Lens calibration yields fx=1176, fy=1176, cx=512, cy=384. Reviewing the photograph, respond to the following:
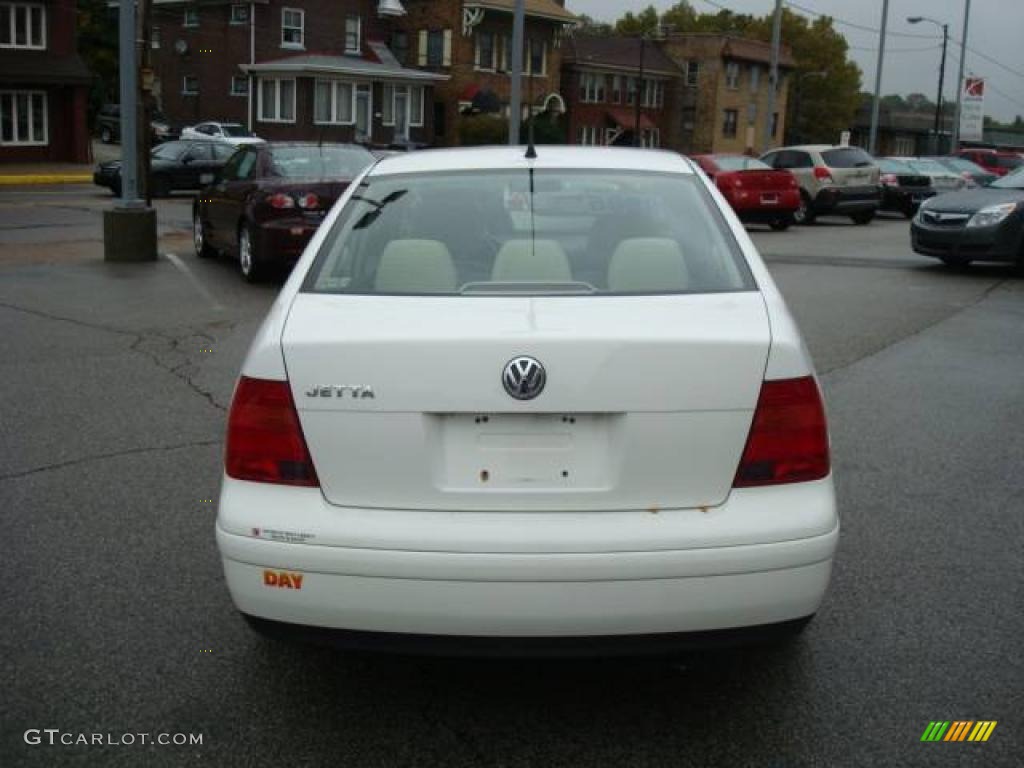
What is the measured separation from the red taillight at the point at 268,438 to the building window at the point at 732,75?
7234 cm

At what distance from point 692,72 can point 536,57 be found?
15597 mm

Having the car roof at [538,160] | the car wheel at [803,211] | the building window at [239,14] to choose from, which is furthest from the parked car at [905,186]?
the building window at [239,14]

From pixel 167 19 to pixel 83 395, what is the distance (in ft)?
175

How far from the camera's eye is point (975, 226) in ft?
49.7

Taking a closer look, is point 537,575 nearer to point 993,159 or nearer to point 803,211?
point 803,211

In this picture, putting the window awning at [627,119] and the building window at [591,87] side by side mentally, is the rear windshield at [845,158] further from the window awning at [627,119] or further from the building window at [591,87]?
the window awning at [627,119]

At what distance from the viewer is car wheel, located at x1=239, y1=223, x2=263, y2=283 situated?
13086 millimetres

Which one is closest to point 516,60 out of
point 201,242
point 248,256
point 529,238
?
point 201,242

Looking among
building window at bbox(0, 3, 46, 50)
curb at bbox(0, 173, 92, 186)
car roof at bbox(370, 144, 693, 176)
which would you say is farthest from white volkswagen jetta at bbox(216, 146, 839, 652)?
building window at bbox(0, 3, 46, 50)

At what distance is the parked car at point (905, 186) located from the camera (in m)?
28.8

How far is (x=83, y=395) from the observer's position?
24.9 ft

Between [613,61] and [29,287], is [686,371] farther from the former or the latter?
[613,61]

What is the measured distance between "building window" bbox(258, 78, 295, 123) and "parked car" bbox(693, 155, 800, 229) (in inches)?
1281

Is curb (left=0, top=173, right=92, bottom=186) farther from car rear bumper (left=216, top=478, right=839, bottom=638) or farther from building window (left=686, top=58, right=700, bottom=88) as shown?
building window (left=686, top=58, right=700, bottom=88)
